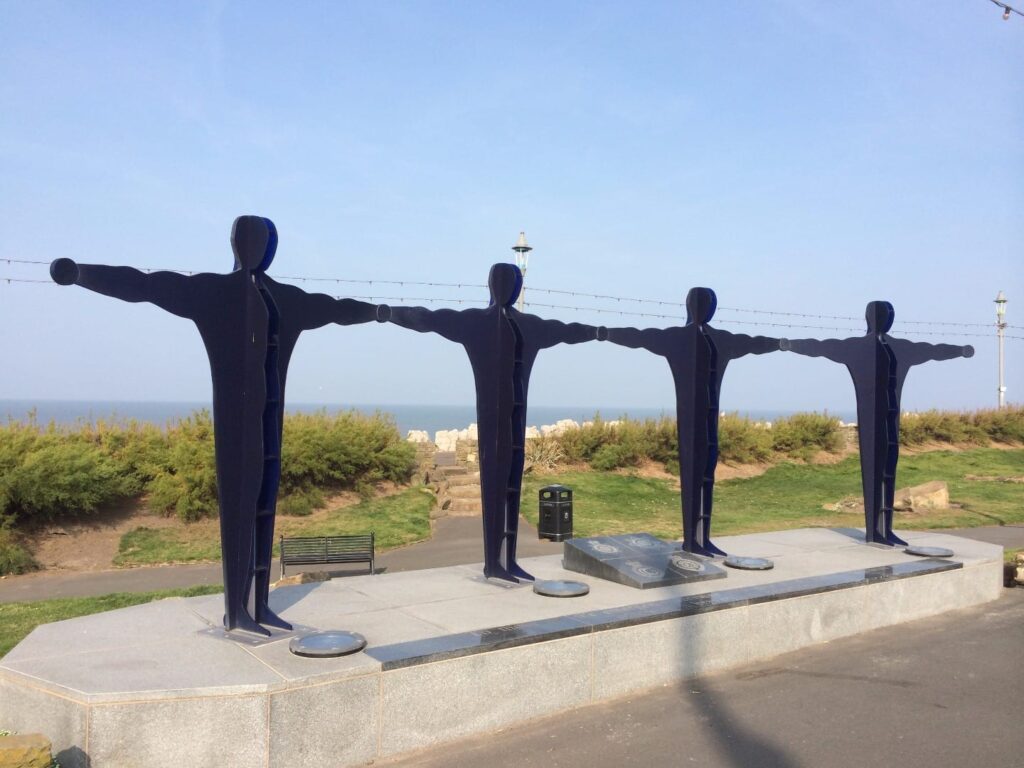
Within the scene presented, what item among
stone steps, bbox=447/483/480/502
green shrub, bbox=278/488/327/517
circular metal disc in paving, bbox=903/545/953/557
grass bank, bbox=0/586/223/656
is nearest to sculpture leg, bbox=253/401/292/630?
grass bank, bbox=0/586/223/656

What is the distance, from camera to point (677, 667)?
20.7 ft

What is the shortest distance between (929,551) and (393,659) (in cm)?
690

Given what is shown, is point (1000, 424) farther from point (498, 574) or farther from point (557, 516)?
point (498, 574)

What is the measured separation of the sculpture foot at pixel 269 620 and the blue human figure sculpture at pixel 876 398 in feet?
22.4

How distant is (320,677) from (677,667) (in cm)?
287

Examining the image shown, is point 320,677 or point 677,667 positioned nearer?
point 320,677

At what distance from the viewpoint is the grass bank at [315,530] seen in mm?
13393

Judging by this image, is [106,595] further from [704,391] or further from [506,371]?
[704,391]

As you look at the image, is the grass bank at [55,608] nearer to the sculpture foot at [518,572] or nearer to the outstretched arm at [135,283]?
the sculpture foot at [518,572]

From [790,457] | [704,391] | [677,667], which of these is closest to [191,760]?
[677,667]

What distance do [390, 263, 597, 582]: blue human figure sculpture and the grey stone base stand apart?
2.06 feet

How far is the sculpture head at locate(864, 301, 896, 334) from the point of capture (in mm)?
10000

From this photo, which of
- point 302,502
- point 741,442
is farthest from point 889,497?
point 741,442

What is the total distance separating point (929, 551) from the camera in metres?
9.37
